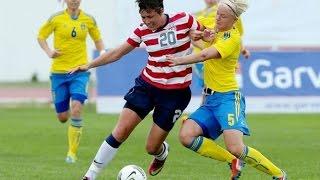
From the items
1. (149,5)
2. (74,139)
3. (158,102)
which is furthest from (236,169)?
(74,139)

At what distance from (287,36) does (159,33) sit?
15333 millimetres

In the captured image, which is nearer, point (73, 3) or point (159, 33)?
A: point (159, 33)

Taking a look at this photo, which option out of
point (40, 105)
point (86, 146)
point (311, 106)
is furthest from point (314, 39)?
point (86, 146)

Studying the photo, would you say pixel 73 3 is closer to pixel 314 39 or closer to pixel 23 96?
pixel 314 39

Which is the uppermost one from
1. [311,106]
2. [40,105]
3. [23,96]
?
[311,106]

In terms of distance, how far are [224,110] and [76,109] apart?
4.27 meters

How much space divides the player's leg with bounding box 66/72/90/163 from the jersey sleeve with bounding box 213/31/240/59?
4.22 metres

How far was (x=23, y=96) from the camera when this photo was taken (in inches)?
1449

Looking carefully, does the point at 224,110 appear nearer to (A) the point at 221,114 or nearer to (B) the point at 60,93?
(A) the point at 221,114

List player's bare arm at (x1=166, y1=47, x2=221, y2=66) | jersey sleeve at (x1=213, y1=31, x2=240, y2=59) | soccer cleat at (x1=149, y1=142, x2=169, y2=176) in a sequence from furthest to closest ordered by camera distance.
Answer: soccer cleat at (x1=149, y1=142, x2=169, y2=176), jersey sleeve at (x1=213, y1=31, x2=240, y2=59), player's bare arm at (x1=166, y1=47, x2=221, y2=66)

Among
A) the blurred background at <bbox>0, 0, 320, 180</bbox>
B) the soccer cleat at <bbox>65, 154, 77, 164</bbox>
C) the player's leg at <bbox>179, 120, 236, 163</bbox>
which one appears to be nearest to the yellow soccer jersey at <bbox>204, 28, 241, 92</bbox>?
the player's leg at <bbox>179, 120, 236, 163</bbox>

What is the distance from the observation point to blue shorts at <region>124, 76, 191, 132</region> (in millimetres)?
11516

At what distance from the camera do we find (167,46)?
448 inches

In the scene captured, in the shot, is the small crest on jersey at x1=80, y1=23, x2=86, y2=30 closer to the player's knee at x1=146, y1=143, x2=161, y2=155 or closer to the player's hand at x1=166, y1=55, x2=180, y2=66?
the player's knee at x1=146, y1=143, x2=161, y2=155
